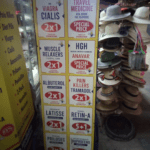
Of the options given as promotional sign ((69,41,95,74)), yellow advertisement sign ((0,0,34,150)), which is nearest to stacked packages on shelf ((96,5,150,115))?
promotional sign ((69,41,95,74))

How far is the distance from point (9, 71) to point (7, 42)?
1.14 feet

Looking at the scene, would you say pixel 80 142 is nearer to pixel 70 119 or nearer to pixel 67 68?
pixel 70 119

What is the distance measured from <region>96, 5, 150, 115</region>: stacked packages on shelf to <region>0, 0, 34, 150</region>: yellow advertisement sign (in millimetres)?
1363

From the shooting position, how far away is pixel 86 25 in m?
1.54

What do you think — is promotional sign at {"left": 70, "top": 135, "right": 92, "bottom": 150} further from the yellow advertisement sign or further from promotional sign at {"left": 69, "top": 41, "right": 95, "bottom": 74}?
promotional sign at {"left": 69, "top": 41, "right": 95, "bottom": 74}

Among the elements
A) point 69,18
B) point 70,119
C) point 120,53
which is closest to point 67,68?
point 69,18

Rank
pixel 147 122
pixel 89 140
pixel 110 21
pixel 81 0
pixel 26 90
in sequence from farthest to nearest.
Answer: pixel 147 122, pixel 110 21, pixel 26 90, pixel 89 140, pixel 81 0

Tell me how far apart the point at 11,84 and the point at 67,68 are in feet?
2.39

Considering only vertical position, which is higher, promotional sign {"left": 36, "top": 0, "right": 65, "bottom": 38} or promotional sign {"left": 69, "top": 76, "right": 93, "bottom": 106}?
promotional sign {"left": 36, "top": 0, "right": 65, "bottom": 38}

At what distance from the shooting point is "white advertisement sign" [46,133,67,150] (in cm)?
202

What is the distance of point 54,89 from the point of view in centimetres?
181

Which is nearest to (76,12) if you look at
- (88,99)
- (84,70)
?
(84,70)

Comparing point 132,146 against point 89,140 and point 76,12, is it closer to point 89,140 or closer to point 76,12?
point 89,140

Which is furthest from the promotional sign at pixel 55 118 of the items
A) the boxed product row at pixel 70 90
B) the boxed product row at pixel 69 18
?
the boxed product row at pixel 69 18
